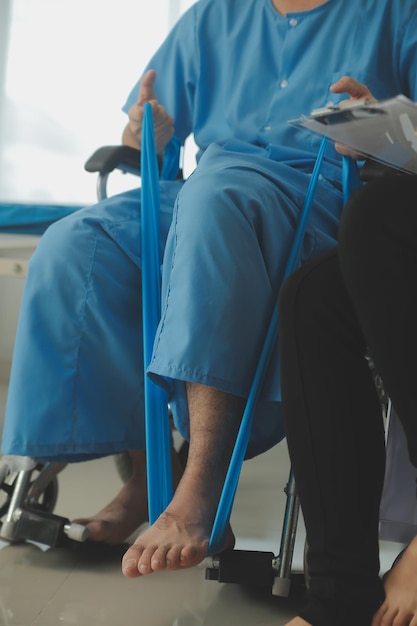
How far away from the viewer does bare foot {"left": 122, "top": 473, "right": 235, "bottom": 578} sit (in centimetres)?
103

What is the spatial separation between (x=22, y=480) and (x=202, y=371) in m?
0.52

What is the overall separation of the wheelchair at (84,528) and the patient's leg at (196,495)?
0.13m

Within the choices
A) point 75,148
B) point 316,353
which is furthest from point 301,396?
point 75,148

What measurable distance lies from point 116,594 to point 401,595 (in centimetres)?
49

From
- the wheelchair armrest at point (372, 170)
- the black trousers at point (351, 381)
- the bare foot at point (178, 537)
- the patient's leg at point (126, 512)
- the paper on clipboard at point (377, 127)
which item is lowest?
the patient's leg at point (126, 512)

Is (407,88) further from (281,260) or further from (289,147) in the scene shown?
(281,260)

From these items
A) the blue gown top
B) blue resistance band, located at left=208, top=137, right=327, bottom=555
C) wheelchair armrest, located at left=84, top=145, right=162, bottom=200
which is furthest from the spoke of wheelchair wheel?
the blue gown top

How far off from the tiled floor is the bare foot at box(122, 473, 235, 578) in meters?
0.16

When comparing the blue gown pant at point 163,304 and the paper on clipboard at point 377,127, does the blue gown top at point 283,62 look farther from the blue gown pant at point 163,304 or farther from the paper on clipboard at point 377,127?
the paper on clipboard at point 377,127

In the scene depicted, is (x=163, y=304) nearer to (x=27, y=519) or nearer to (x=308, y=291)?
(x=308, y=291)

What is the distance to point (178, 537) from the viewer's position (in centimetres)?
107

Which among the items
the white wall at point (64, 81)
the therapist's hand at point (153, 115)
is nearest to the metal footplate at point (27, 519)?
the therapist's hand at point (153, 115)

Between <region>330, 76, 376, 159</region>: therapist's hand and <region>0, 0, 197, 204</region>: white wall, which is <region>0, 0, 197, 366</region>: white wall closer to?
<region>0, 0, 197, 204</region>: white wall

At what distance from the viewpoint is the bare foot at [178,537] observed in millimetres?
1032
